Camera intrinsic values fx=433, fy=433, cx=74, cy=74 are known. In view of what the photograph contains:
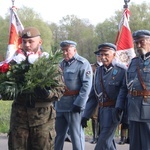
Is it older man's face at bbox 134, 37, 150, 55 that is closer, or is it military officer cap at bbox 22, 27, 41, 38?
military officer cap at bbox 22, 27, 41, 38

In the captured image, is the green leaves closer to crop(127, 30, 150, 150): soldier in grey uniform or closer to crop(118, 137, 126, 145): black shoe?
crop(127, 30, 150, 150): soldier in grey uniform

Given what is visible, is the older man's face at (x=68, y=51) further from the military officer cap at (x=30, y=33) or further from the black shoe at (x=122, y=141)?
the black shoe at (x=122, y=141)

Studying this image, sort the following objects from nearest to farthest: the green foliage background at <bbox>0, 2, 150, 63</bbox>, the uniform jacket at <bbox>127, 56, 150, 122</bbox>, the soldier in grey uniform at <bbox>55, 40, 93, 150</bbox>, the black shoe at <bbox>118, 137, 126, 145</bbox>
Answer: the uniform jacket at <bbox>127, 56, 150, 122</bbox>
the soldier in grey uniform at <bbox>55, 40, 93, 150</bbox>
the black shoe at <bbox>118, 137, 126, 145</bbox>
the green foliage background at <bbox>0, 2, 150, 63</bbox>

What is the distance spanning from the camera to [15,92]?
4.21 m

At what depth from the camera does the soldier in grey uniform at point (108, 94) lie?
5.79 metres

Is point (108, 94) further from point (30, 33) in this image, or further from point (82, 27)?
point (82, 27)

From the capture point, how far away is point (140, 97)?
5.16 metres

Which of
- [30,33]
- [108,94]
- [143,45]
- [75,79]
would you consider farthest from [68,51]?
[30,33]

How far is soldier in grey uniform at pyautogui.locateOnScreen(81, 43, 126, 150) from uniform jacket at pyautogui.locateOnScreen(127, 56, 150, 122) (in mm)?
351

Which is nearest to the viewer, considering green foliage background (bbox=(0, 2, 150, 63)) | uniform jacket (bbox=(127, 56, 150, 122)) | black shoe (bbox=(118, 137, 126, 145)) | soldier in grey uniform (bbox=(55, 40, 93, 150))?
uniform jacket (bbox=(127, 56, 150, 122))

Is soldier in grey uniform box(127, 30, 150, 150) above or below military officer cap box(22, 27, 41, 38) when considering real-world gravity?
below

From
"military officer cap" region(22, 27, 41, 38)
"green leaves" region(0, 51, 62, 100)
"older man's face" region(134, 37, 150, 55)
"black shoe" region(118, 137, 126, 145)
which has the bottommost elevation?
"black shoe" region(118, 137, 126, 145)

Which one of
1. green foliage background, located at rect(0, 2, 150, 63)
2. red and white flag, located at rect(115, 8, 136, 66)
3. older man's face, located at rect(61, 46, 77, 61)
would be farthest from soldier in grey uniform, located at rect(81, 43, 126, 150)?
green foliage background, located at rect(0, 2, 150, 63)

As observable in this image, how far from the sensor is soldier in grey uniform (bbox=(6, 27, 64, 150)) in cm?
455
